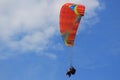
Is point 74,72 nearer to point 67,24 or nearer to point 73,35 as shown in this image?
point 73,35

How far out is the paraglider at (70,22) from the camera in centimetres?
1730

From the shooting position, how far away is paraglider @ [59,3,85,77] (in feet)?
56.7

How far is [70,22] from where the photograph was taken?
17.6 m

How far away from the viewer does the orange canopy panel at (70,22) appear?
17.3 meters

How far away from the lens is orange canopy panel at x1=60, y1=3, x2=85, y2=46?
17.3 meters

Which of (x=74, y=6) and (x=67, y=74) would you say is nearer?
(x=67, y=74)

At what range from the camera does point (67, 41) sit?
17.4 meters

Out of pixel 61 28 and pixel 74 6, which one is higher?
pixel 74 6

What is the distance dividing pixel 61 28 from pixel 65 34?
80cm

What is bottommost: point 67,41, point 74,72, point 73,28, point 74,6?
point 74,72

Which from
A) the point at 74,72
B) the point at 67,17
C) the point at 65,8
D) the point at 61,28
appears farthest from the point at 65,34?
the point at 74,72

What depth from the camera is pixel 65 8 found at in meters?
18.1

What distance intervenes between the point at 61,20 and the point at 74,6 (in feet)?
7.25

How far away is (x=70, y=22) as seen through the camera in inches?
693
